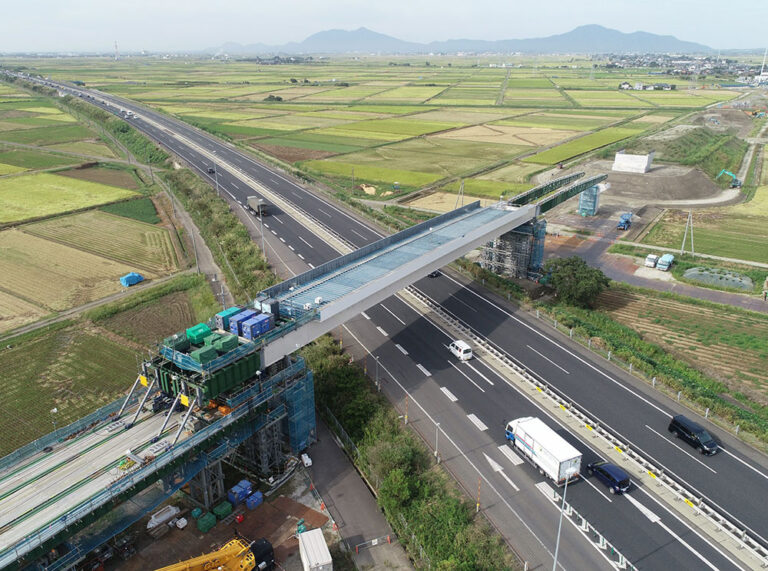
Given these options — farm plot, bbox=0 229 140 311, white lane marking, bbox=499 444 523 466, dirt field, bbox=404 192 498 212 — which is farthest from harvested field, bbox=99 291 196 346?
dirt field, bbox=404 192 498 212

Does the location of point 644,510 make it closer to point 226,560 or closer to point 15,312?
point 226,560

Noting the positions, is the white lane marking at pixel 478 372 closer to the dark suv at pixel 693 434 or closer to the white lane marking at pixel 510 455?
the white lane marking at pixel 510 455

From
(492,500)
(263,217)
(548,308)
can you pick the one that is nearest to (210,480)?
(492,500)

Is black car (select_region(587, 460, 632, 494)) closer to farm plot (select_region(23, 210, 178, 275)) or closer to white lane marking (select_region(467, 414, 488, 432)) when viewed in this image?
white lane marking (select_region(467, 414, 488, 432))

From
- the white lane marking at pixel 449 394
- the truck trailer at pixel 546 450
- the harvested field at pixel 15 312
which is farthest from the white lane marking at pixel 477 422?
the harvested field at pixel 15 312

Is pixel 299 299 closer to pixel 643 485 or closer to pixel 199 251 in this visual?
pixel 643 485
